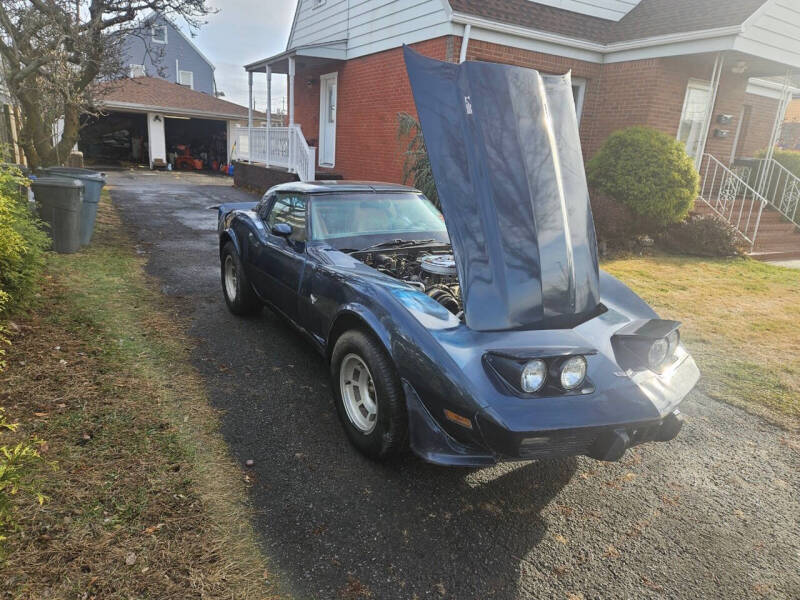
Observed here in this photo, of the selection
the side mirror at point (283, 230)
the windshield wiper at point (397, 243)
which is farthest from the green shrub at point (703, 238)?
the side mirror at point (283, 230)

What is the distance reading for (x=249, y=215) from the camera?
5.18 metres

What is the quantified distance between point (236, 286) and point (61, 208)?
372 cm

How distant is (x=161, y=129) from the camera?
24.8m

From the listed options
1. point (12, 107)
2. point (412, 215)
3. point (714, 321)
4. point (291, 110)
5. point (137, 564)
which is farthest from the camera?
point (291, 110)

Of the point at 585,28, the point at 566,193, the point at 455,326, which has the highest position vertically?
the point at 585,28

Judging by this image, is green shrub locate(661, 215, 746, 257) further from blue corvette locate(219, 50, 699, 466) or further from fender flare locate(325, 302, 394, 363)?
fender flare locate(325, 302, 394, 363)

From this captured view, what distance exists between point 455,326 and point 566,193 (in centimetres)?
116

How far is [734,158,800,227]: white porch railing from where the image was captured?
36.7ft

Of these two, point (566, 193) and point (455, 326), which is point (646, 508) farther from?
point (566, 193)

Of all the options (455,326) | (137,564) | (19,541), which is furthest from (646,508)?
(19,541)

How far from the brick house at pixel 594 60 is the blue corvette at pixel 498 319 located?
7.66 m

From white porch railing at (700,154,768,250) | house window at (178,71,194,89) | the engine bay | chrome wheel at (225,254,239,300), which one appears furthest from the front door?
house window at (178,71,194,89)

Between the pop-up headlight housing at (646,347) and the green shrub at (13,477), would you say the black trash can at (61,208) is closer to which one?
the green shrub at (13,477)

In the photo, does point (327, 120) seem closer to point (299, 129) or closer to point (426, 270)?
point (299, 129)
